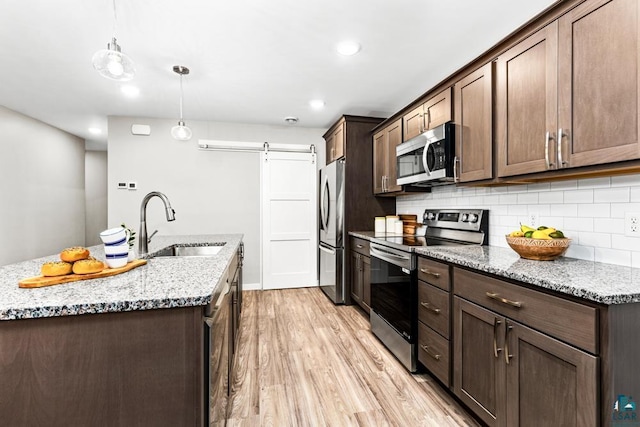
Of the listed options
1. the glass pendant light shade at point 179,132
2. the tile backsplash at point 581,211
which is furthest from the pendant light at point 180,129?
the tile backsplash at point 581,211

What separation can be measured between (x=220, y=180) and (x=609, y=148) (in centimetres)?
425

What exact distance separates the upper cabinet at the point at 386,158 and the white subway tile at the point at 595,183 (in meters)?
1.60

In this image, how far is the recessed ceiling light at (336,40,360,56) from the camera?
2.37m

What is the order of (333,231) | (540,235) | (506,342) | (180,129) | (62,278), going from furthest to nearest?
(333,231) → (180,129) → (540,235) → (506,342) → (62,278)

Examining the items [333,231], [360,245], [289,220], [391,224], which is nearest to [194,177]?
[289,220]

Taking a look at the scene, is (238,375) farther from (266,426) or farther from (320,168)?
(320,168)

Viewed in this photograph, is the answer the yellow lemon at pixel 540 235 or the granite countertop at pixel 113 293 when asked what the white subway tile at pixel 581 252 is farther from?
the granite countertop at pixel 113 293

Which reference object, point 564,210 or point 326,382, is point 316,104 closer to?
point 564,210

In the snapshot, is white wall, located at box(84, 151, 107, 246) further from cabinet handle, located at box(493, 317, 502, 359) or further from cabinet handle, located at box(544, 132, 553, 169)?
cabinet handle, located at box(544, 132, 553, 169)

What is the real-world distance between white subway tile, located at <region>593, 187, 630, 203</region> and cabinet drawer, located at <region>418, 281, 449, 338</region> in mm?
965

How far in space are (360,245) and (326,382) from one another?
167cm

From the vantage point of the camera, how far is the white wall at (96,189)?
648 centimetres

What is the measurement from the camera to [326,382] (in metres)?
2.14

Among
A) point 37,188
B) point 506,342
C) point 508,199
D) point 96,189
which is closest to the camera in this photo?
point 506,342
